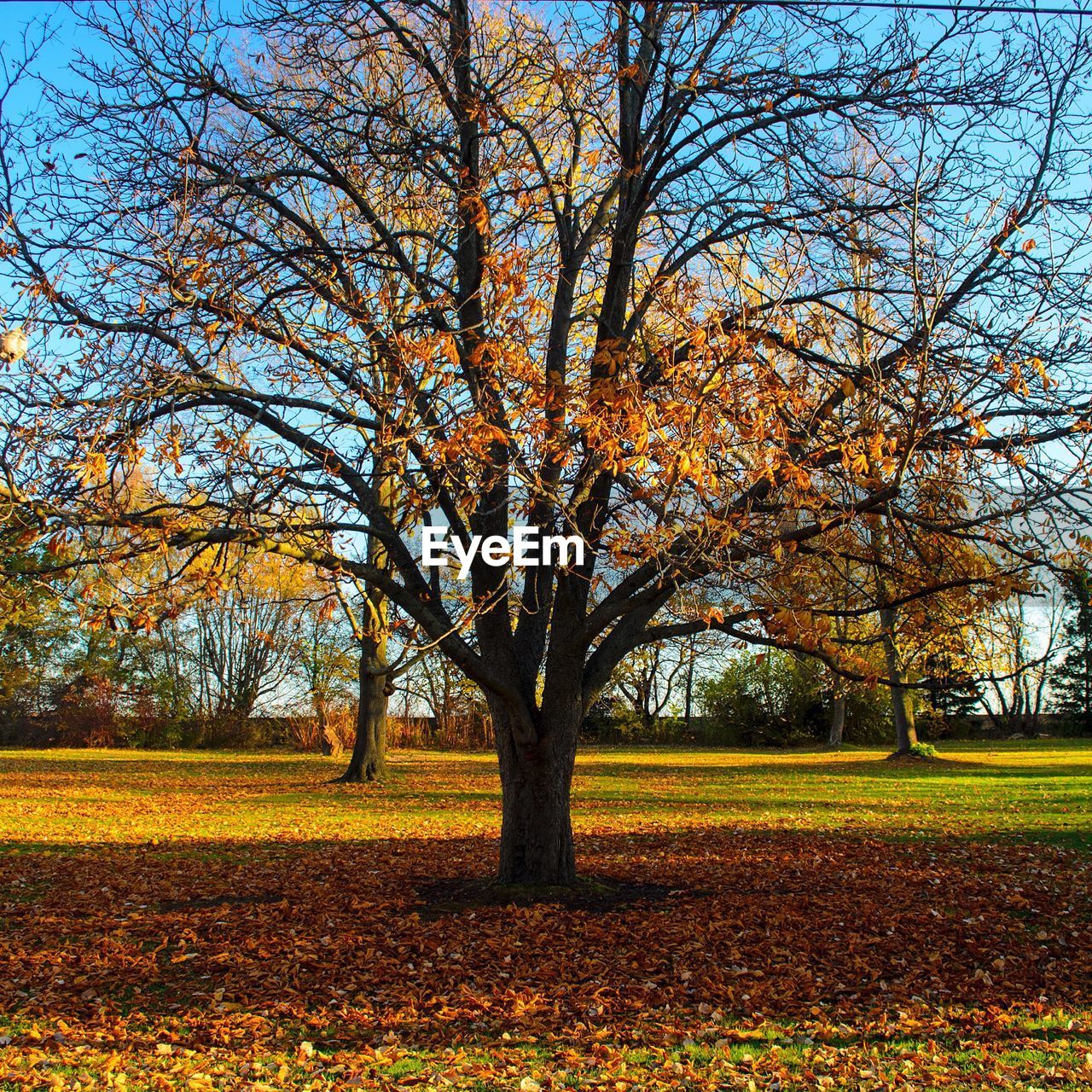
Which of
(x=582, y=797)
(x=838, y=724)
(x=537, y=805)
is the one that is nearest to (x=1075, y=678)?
(x=838, y=724)

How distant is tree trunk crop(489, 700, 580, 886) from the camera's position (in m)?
7.55

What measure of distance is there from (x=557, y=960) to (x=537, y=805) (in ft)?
5.61

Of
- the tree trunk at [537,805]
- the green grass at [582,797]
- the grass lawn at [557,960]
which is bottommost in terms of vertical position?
the green grass at [582,797]

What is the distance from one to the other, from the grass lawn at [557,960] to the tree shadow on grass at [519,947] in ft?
0.08

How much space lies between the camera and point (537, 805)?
7.55 m

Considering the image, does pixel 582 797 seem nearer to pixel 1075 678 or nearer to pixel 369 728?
pixel 369 728

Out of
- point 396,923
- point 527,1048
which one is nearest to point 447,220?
point 396,923

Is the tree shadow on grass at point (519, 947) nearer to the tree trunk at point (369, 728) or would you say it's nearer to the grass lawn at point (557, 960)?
the grass lawn at point (557, 960)

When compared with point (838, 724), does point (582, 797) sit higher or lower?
lower

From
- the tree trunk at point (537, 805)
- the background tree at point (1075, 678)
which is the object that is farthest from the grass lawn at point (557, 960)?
the background tree at point (1075, 678)

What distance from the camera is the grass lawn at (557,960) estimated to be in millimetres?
4488

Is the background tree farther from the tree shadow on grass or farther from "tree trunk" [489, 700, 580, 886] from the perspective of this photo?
"tree trunk" [489, 700, 580, 886]

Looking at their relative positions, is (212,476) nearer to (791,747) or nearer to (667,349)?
(667,349)

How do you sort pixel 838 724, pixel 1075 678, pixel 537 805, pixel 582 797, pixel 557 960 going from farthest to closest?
pixel 1075 678, pixel 838 724, pixel 582 797, pixel 537 805, pixel 557 960
